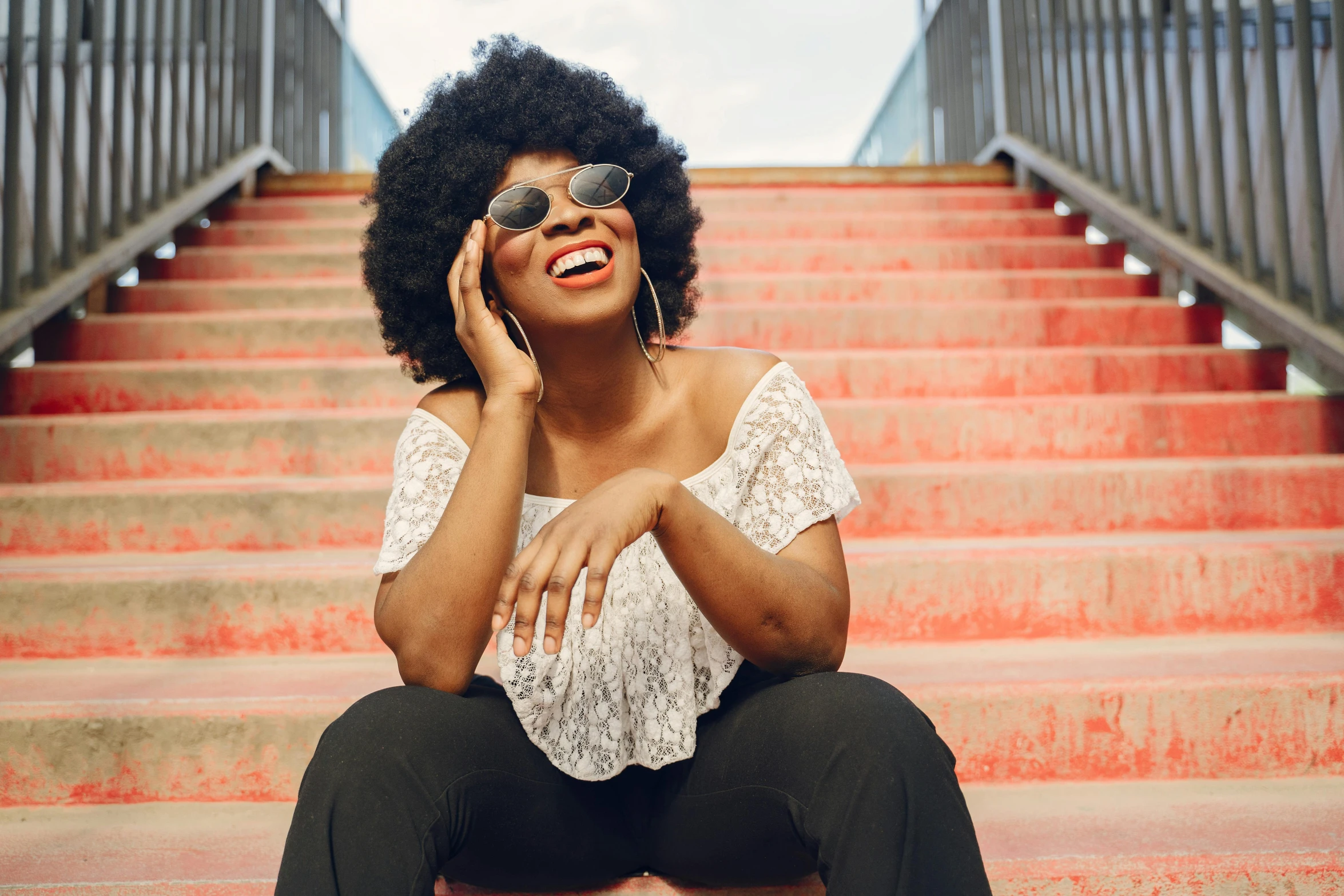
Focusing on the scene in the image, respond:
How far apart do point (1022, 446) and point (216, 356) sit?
2.60 metres

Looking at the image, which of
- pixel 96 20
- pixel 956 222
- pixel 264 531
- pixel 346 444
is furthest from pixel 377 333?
pixel 956 222

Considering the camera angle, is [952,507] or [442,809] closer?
[442,809]

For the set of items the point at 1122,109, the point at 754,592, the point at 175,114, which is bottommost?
the point at 754,592

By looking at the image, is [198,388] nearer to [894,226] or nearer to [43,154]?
[43,154]

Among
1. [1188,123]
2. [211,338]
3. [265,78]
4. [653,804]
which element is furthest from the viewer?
[265,78]

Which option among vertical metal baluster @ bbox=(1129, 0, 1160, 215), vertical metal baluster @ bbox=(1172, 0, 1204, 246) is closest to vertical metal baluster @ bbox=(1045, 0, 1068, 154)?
vertical metal baluster @ bbox=(1129, 0, 1160, 215)

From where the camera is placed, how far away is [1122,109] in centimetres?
372

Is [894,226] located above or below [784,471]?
above

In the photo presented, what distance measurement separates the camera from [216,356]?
311cm

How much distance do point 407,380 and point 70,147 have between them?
1.54 m

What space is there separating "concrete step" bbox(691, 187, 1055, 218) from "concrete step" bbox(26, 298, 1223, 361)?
128cm

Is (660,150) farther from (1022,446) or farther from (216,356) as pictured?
(216,356)

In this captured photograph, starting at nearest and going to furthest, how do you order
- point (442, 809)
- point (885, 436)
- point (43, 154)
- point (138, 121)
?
point (442, 809), point (885, 436), point (43, 154), point (138, 121)

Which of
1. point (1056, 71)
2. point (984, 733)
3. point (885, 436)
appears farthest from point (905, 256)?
point (984, 733)
